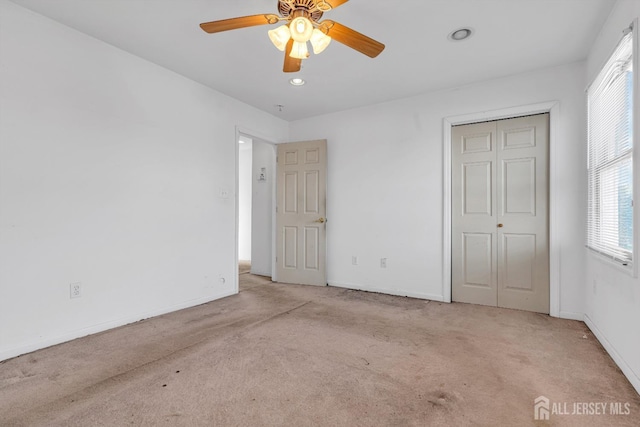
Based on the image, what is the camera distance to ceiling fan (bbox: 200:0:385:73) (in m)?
1.76

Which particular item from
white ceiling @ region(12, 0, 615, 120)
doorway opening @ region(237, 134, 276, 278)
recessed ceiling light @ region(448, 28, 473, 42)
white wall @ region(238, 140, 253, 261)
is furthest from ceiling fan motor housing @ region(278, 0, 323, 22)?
white wall @ region(238, 140, 253, 261)

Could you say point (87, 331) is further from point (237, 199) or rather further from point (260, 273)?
point (260, 273)

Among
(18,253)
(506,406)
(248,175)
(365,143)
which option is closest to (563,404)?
(506,406)

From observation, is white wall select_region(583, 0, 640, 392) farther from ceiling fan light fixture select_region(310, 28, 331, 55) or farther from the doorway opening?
the doorway opening

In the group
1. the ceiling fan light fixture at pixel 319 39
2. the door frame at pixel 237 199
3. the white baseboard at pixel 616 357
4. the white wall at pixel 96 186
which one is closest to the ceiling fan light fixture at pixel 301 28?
the ceiling fan light fixture at pixel 319 39

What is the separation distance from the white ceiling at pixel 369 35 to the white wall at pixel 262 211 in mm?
1572

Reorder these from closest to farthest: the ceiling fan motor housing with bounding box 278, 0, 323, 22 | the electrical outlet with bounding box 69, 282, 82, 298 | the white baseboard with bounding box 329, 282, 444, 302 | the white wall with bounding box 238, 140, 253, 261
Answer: the ceiling fan motor housing with bounding box 278, 0, 323, 22, the electrical outlet with bounding box 69, 282, 82, 298, the white baseboard with bounding box 329, 282, 444, 302, the white wall with bounding box 238, 140, 253, 261

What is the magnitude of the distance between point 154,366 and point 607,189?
3603mm

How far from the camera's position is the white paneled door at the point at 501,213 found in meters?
3.16

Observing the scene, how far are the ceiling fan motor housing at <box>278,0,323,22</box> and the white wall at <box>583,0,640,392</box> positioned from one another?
191cm

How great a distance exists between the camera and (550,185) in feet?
10.0

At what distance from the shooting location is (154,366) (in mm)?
2049

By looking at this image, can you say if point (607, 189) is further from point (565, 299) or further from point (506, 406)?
point (506, 406)

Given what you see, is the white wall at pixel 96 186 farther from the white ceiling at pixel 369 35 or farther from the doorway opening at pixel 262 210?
the doorway opening at pixel 262 210
